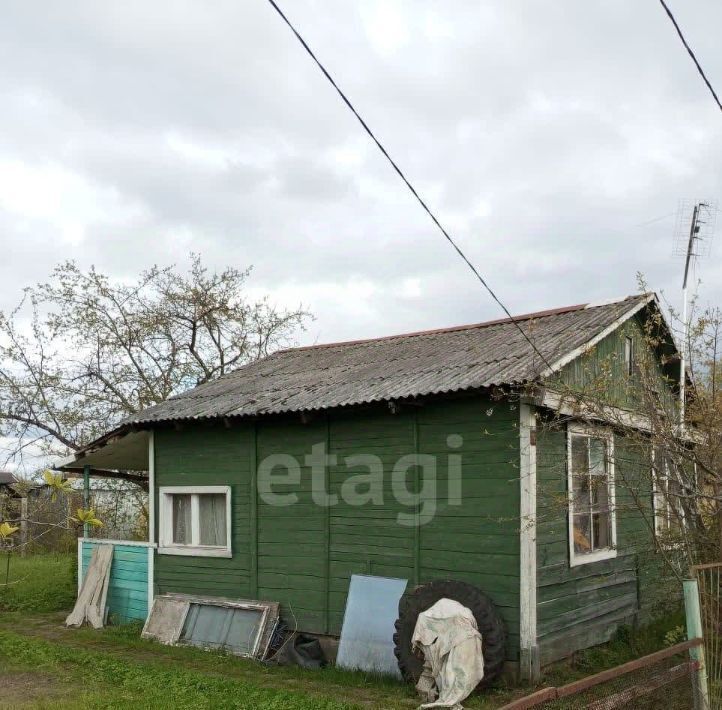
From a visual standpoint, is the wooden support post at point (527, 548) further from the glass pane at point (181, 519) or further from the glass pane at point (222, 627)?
the glass pane at point (181, 519)

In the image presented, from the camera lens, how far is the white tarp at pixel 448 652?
753 centimetres

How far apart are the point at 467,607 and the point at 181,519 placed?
4.89 metres

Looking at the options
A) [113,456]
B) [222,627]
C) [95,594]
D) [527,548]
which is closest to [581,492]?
[527,548]

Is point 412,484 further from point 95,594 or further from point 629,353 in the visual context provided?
point 95,594

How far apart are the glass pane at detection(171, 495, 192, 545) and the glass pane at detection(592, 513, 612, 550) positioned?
542 cm

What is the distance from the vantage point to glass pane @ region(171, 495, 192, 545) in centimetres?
1123

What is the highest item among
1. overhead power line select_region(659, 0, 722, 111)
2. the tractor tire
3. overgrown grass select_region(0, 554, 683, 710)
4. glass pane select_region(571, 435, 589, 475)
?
overhead power line select_region(659, 0, 722, 111)

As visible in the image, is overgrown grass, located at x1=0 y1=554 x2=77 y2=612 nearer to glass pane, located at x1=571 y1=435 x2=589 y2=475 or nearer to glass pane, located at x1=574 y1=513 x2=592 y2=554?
glass pane, located at x1=574 y1=513 x2=592 y2=554

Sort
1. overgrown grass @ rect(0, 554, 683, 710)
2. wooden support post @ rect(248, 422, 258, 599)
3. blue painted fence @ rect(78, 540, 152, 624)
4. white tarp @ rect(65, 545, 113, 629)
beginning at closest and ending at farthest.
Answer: overgrown grass @ rect(0, 554, 683, 710), wooden support post @ rect(248, 422, 258, 599), blue painted fence @ rect(78, 540, 152, 624), white tarp @ rect(65, 545, 113, 629)

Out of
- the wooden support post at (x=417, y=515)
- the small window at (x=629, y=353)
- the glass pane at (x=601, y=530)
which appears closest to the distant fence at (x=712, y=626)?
the glass pane at (x=601, y=530)

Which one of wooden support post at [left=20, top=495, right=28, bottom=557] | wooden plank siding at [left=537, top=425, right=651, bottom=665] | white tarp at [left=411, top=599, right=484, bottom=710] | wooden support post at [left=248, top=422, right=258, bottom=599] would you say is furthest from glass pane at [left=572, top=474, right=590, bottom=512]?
wooden support post at [left=20, top=495, right=28, bottom=557]

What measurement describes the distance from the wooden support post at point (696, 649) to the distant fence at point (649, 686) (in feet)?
0.10

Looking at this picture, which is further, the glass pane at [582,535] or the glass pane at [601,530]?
the glass pane at [601,530]

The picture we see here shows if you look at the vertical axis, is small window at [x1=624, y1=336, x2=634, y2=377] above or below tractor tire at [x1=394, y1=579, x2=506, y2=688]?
above
